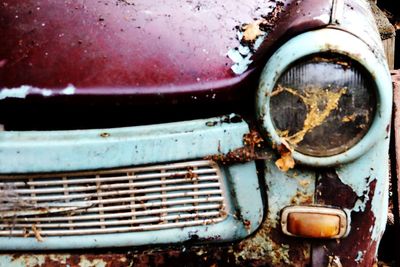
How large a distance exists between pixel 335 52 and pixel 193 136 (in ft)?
1.35

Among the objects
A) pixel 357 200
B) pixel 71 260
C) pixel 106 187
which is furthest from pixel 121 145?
pixel 357 200

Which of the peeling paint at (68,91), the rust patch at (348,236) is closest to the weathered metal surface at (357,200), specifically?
the rust patch at (348,236)

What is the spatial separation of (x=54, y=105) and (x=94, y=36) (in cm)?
22

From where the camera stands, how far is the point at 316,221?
154 centimetres

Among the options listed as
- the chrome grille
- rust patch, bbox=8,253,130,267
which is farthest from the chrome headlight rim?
rust patch, bbox=8,253,130,267

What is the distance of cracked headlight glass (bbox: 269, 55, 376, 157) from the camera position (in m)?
1.42

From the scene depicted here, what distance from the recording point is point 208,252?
5.37ft

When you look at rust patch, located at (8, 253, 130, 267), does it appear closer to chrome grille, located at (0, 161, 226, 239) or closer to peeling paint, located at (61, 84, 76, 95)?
chrome grille, located at (0, 161, 226, 239)

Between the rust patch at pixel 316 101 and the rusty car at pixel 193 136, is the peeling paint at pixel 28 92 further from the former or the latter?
the rust patch at pixel 316 101

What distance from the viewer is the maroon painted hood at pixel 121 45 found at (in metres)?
1.49

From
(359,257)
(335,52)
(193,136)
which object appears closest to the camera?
(335,52)

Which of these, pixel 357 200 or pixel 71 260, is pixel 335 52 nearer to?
pixel 357 200

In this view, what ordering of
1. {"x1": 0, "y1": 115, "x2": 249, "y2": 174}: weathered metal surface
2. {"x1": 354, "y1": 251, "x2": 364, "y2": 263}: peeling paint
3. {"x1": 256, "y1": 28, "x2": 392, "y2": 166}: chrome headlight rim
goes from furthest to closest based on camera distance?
{"x1": 354, "y1": 251, "x2": 364, "y2": 263}: peeling paint, {"x1": 0, "y1": 115, "x2": 249, "y2": 174}: weathered metal surface, {"x1": 256, "y1": 28, "x2": 392, "y2": 166}: chrome headlight rim

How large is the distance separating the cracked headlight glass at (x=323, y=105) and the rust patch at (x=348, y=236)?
107mm
